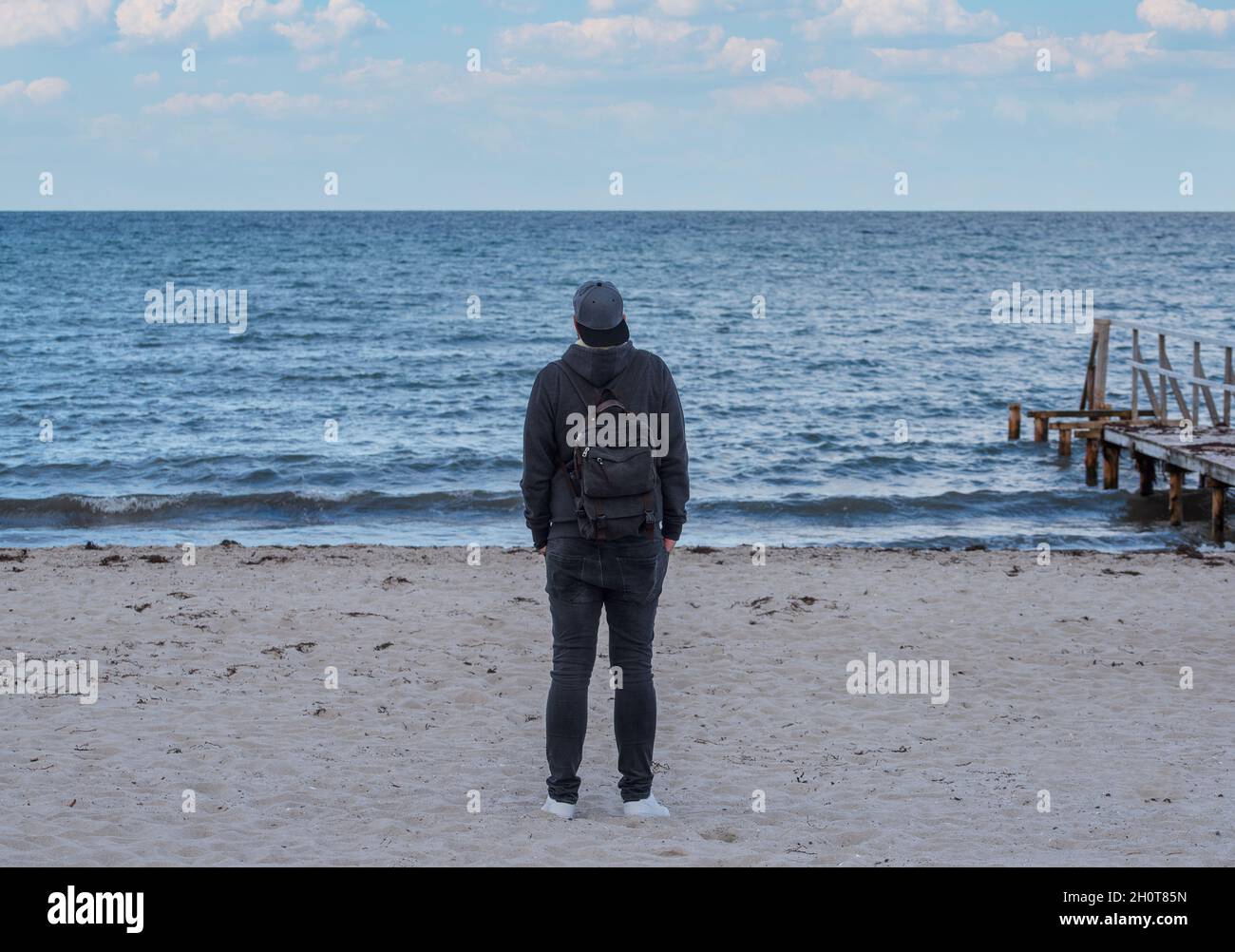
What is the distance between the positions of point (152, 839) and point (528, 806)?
68.0 inches

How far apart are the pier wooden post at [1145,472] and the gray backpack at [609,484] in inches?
608

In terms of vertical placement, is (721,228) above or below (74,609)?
above

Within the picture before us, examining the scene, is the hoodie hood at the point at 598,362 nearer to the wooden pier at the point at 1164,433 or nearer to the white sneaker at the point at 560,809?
the white sneaker at the point at 560,809

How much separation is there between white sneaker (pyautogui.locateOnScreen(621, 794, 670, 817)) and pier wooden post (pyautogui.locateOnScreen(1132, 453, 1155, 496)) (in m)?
14.9

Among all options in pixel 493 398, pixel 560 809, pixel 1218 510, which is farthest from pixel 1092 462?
pixel 560 809

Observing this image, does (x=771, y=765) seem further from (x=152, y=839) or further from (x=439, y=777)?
(x=152, y=839)

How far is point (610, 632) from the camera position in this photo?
5230 millimetres

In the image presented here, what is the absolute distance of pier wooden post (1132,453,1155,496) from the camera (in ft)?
61.0

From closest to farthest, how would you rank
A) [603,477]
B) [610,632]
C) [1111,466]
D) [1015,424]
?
[603,477], [610,632], [1111,466], [1015,424]

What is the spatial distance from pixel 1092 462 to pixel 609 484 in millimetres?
16482

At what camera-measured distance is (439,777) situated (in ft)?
21.7

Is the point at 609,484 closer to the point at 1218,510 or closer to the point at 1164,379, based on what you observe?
the point at 1218,510

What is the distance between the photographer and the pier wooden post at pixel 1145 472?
1859 cm
